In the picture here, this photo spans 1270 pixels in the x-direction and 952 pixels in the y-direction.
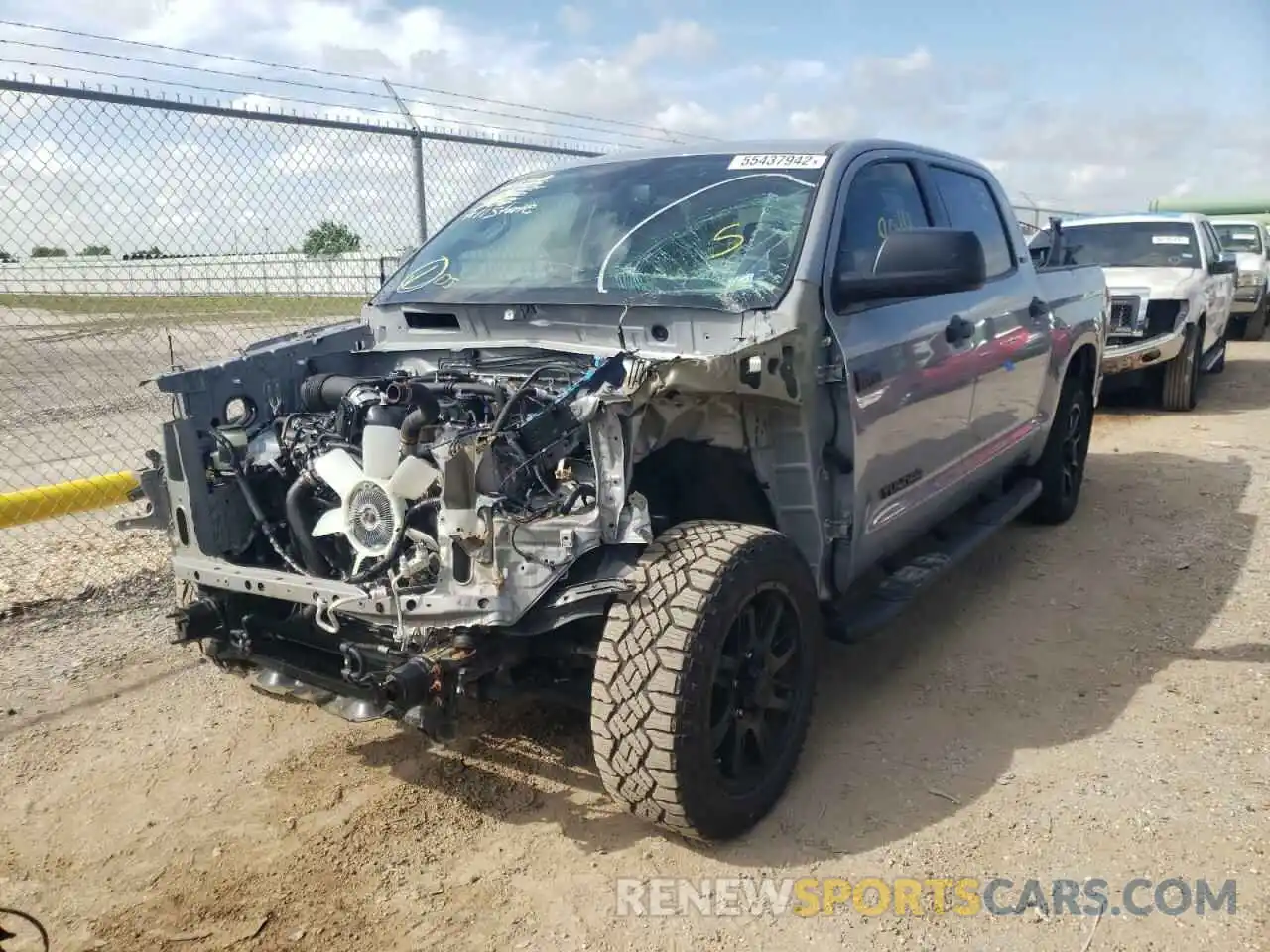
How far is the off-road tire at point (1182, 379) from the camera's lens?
32.7 ft

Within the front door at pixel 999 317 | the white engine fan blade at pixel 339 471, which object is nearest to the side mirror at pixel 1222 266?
the front door at pixel 999 317

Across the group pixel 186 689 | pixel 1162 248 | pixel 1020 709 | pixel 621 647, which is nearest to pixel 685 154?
pixel 621 647

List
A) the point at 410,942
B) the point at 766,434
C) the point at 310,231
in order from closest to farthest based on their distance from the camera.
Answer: the point at 410,942, the point at 766,434, the point at 310,231

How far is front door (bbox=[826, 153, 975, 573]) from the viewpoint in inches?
135

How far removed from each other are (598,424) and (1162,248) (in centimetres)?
1018

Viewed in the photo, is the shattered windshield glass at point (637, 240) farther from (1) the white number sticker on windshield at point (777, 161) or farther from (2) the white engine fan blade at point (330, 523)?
(2) the white engine fan blade at point (330, 523)

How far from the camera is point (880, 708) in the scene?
3.79 m

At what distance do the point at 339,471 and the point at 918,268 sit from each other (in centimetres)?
193

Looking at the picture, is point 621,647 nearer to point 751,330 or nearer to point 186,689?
point 751,330

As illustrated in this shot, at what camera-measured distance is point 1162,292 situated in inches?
387

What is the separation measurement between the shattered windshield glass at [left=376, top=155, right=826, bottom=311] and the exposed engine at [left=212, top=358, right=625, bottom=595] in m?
0.47

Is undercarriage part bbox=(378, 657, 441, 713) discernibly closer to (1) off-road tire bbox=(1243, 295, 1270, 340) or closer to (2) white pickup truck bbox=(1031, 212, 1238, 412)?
(2) white pickup truck bbox=(1031, 212, 1238, 412)

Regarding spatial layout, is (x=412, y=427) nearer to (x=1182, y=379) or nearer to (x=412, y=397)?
(x=412, y=397)

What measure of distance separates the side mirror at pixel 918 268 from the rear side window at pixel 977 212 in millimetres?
1205
